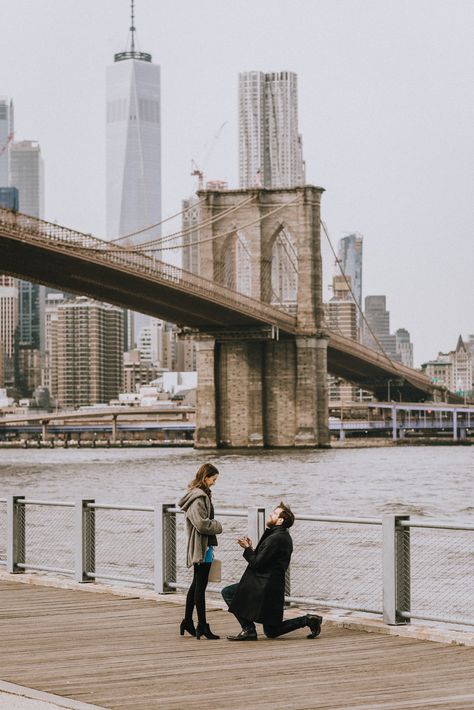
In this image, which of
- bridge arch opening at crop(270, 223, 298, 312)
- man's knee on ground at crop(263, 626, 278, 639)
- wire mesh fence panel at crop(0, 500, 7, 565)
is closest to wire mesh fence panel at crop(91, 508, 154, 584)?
wire mesh fence panel at crop(0, 500, 7, 565)

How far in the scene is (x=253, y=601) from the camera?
9016 mm

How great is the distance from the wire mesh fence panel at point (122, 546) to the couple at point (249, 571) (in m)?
2.49

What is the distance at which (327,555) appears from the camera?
35.5 feet

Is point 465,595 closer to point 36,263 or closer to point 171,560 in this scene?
point 171,560

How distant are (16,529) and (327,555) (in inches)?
129

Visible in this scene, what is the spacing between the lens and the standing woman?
9.22m

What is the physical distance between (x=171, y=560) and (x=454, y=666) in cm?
363

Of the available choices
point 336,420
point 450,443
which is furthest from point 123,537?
point 336,420

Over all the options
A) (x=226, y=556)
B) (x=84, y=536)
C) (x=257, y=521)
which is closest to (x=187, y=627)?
(x=257, y=521)

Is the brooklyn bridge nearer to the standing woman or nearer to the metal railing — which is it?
the metal railing

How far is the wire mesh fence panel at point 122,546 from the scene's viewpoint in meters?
12.5

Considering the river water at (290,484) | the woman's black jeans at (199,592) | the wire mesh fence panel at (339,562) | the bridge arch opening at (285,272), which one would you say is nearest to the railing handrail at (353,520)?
the wire mesh fence panel at (339,562)

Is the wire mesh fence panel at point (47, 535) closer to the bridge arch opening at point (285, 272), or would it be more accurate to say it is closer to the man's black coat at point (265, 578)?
the man's black coat at point (265, 578)

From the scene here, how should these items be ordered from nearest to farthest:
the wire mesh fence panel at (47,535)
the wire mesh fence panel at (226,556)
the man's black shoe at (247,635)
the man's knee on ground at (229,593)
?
the man's black shoe at (247,635)
the man's knee on ground at (229,593)
the wire mesh fence panel at (47,535)
the wire mesh fence panel at (226,556)
